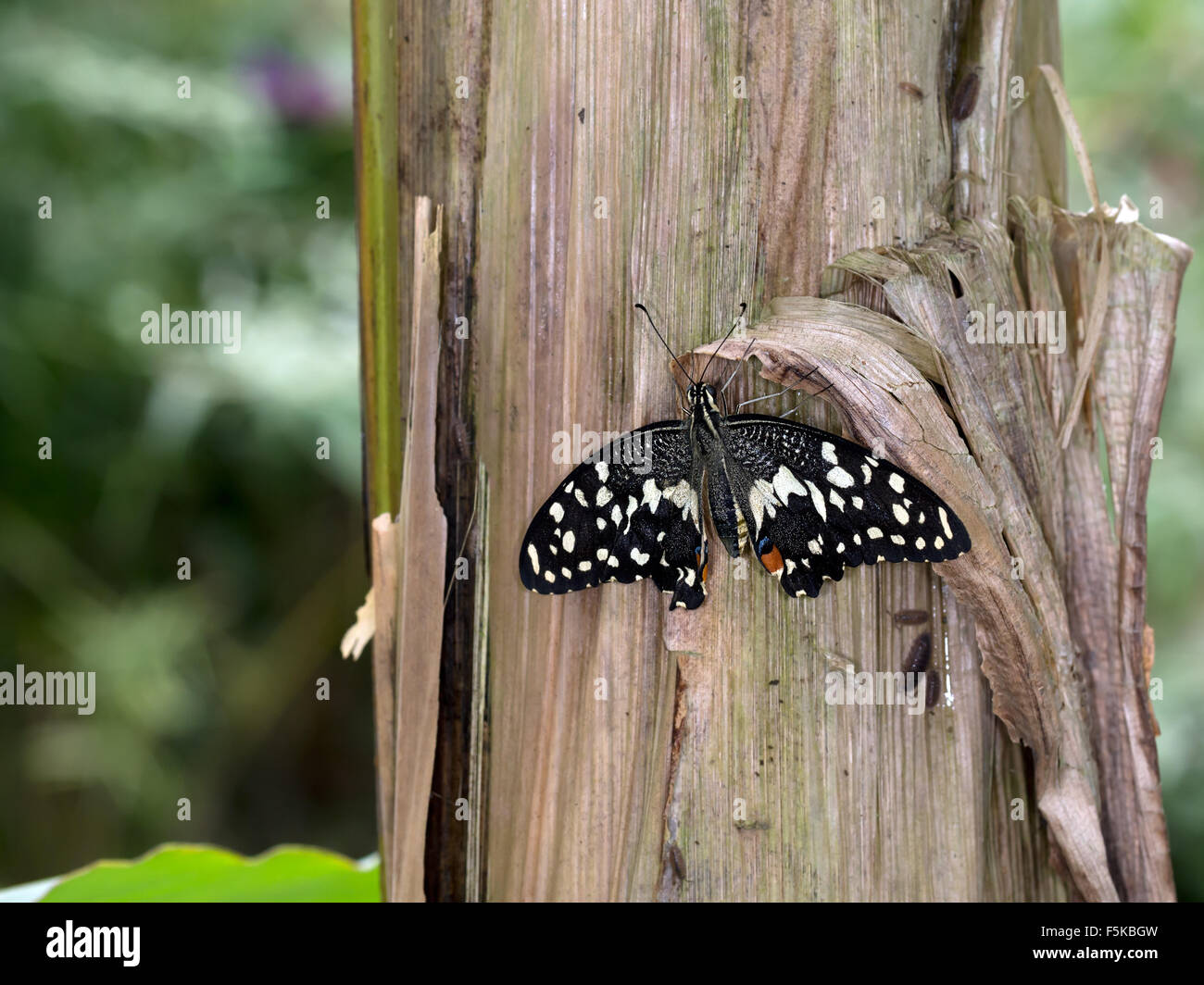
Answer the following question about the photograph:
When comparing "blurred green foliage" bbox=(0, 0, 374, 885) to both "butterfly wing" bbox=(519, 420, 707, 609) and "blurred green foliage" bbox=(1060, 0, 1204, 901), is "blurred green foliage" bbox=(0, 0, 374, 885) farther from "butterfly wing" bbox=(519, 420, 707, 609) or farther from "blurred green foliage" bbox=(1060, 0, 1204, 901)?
"blurred green foliage" bbox=(1060, 0, 1204, 901)

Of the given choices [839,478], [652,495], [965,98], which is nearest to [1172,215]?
[965,98]

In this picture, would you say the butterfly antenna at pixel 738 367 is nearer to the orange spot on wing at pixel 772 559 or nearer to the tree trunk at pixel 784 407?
the tree trunk at pixel 784 407

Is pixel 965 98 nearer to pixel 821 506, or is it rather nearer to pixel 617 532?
pixel 821 506

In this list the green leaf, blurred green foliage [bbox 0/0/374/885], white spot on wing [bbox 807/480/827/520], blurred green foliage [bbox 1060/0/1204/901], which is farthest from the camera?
blurred green foliage [bbox 0/0/374/885]

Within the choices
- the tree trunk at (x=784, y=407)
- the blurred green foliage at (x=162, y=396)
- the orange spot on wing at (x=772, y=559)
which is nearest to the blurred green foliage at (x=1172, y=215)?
→ the tree trunk at (x=784, y=407)

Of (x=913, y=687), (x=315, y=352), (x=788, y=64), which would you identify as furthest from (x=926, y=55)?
(x=315, y=352)

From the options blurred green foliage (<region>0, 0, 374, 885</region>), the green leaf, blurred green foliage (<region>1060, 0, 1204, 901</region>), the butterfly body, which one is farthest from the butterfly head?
blurred green foliage (<region>1060, 0, 1204, 901</region>)
